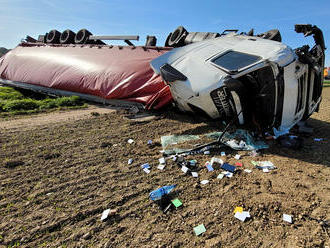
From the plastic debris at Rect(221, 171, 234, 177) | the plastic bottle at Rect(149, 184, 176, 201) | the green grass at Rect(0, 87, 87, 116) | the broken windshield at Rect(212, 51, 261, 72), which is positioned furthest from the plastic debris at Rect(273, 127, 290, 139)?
the green grass at Rect(0, 87, 87, 116)

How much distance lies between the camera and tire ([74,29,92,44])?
1088 centimetres


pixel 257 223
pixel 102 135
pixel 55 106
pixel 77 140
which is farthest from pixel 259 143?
pixel 55 106

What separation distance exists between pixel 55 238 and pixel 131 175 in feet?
3.74

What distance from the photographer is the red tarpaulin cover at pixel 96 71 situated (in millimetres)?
5902

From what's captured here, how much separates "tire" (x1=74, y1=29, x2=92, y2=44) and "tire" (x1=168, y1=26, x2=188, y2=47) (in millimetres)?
4804

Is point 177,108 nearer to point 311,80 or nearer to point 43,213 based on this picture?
point 311,80

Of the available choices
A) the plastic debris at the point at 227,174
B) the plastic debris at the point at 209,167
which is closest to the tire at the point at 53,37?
the plastic debris at the point at 209,167

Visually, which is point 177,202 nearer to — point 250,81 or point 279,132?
point 279,132

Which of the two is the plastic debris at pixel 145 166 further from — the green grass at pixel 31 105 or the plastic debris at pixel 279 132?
the green grass at pixel 31 105

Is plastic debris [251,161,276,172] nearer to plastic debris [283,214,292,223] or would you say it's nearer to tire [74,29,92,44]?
plastic debris [283,214,292,223]

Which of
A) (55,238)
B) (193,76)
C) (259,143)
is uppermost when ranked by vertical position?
(193,76)

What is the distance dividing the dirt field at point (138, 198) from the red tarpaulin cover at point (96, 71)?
2345mm

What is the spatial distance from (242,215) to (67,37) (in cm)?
1254

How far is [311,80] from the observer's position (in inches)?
171
